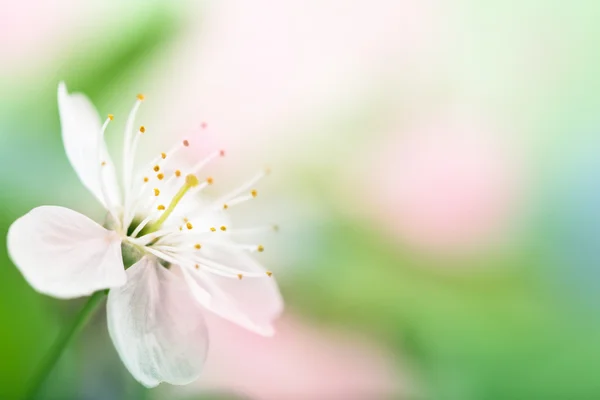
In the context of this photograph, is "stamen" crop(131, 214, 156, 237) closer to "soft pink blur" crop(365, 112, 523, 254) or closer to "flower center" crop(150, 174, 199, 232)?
"flower center" crop(150, 174, 199, 232)

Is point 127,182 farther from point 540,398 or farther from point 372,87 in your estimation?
point 540,398

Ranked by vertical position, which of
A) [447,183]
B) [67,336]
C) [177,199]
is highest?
[447,183]

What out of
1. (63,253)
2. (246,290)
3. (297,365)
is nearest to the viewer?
(63,253)

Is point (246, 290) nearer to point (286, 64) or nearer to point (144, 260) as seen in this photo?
point (144, 260)

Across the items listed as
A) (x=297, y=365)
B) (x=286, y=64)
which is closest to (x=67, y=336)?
(x=297, y=365)

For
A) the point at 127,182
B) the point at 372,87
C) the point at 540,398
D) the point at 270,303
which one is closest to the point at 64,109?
the point at 127,182

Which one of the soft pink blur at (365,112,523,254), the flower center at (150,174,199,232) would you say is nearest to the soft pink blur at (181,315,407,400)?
the soft pink blur at (365,112,523,254)
